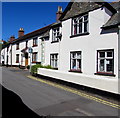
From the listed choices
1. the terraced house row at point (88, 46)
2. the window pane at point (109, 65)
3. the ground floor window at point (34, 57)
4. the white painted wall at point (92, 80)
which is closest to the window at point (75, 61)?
the terraced house row at point (88, 46)

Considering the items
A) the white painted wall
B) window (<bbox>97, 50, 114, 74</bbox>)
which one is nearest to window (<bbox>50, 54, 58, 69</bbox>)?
the white painted wall

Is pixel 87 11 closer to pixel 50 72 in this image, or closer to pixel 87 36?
pixel 87 36

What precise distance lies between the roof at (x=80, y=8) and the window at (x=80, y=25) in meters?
0.48

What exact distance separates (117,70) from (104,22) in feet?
13.0

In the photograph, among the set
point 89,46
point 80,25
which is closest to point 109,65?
point 89,46

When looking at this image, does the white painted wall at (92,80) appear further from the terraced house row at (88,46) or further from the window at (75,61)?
the window at (75,61)

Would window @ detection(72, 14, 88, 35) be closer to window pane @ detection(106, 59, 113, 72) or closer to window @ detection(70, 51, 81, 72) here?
window @ detection(70, 51, 81, 72)

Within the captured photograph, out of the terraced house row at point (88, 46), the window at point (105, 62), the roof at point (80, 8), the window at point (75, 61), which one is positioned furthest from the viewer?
the window at point (75, 61)

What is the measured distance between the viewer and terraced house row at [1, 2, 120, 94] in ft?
25.1

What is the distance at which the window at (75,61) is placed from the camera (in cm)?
1034

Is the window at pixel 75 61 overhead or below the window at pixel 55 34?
below

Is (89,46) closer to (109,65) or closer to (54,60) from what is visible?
(109,65)

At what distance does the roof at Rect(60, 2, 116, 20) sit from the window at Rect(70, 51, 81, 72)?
3800mm

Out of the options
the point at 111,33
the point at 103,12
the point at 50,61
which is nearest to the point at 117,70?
the point at 111,33
